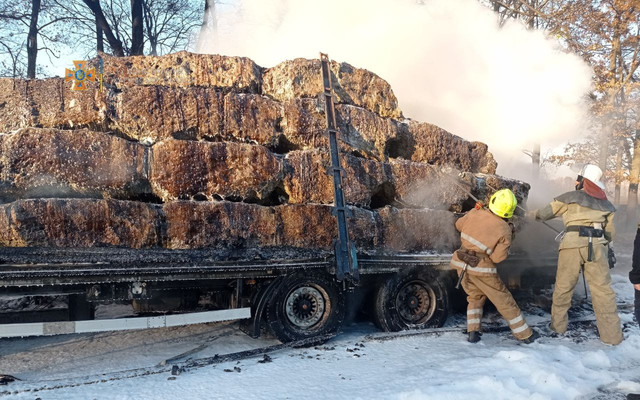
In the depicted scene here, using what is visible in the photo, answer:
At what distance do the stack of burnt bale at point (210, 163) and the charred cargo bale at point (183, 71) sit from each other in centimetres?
1

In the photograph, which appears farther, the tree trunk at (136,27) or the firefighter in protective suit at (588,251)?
the tree trunk at (136,27)

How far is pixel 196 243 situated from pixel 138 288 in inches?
28.3

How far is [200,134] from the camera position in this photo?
17.0 ft

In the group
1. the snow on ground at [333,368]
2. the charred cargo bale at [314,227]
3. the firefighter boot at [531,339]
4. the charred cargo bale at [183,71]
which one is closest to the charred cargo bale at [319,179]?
the charred cargo bale at [314,227]

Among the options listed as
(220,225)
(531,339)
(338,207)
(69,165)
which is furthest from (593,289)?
(69,165)

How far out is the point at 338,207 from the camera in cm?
538

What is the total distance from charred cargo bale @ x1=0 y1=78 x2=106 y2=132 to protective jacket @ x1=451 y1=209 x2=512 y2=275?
162 inches

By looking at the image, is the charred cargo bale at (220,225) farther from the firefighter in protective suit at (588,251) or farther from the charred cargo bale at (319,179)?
the firefighter in protective suit at (588,251)

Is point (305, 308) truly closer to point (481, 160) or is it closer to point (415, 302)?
point (415, 302)

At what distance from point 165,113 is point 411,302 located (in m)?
3.56

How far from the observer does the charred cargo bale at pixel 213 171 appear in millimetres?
4863

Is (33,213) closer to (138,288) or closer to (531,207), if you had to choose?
(138,288)

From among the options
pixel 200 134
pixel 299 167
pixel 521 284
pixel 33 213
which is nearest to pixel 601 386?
pixel 521 284

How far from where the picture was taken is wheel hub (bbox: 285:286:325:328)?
16.6 feet
